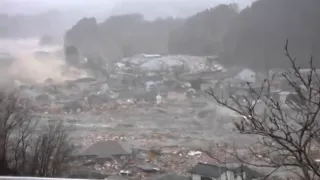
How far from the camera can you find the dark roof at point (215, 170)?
2.54 metres

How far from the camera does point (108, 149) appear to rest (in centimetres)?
269

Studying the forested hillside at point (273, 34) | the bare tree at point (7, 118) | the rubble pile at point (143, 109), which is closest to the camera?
the forested hillside at point (273, 34)

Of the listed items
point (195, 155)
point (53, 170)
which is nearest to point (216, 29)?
point (195, 155)

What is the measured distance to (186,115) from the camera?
265 centimetres

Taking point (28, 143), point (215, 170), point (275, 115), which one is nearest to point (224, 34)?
point (275, 115)

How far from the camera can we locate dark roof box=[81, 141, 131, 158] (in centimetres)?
268

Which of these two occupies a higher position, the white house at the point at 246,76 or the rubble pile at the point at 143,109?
the white house at the point at 246,76

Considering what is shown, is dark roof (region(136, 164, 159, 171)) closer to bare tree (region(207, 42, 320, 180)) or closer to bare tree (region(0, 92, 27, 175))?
bare tree (region(207, 42, 320, 180))

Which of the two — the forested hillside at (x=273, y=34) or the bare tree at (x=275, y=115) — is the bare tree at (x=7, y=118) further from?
the forested hillside at (x=273, y=34)

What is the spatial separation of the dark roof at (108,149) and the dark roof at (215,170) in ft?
1.37

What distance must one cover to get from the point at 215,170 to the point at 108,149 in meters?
0.64

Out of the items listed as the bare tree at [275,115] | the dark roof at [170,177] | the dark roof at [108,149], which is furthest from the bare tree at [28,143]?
the bare tree at [275,115]

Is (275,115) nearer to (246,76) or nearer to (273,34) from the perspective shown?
(246,76)

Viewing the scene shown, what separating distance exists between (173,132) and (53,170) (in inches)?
30.4
